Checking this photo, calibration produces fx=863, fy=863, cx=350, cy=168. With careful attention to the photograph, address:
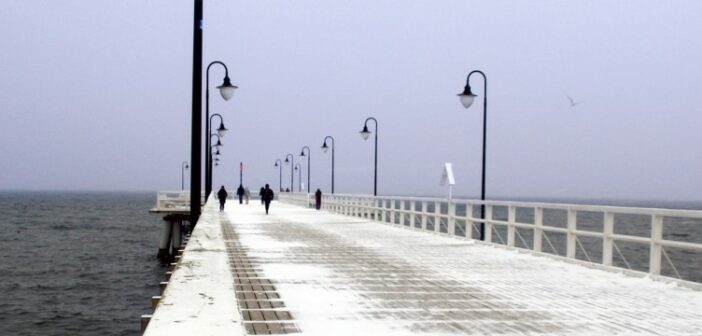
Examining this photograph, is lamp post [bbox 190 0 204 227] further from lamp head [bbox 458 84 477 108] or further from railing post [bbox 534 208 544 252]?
lamp head [bbox 458 84 477 108]

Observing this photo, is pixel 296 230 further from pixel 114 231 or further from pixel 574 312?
pixel 114 231

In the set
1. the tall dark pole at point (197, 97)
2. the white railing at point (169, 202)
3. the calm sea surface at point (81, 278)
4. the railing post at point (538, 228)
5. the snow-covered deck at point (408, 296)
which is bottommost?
the calm sea surface at point (81, 278)

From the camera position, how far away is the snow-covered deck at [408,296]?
6.91m

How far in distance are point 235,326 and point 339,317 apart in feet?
9.90

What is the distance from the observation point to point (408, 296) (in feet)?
30.9

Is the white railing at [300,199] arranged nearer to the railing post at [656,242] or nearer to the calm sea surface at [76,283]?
the calm sea surface at [76,283]

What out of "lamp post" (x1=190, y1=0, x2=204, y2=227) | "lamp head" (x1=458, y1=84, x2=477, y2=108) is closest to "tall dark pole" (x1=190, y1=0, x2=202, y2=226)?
"lamp post" (x1=190, y1=0, x2=204, y2=227)

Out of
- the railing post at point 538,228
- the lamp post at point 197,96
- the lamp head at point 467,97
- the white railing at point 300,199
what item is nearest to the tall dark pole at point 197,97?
the lamp post at point 197,96

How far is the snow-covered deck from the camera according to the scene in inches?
272

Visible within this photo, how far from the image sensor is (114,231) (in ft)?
237

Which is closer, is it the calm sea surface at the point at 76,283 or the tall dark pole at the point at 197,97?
the tall dark pole at the point at 197,97

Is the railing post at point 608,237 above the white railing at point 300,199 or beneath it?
above

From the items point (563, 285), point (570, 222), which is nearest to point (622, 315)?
point (563, 285)

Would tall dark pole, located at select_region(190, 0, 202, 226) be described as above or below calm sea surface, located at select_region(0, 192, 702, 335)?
above
